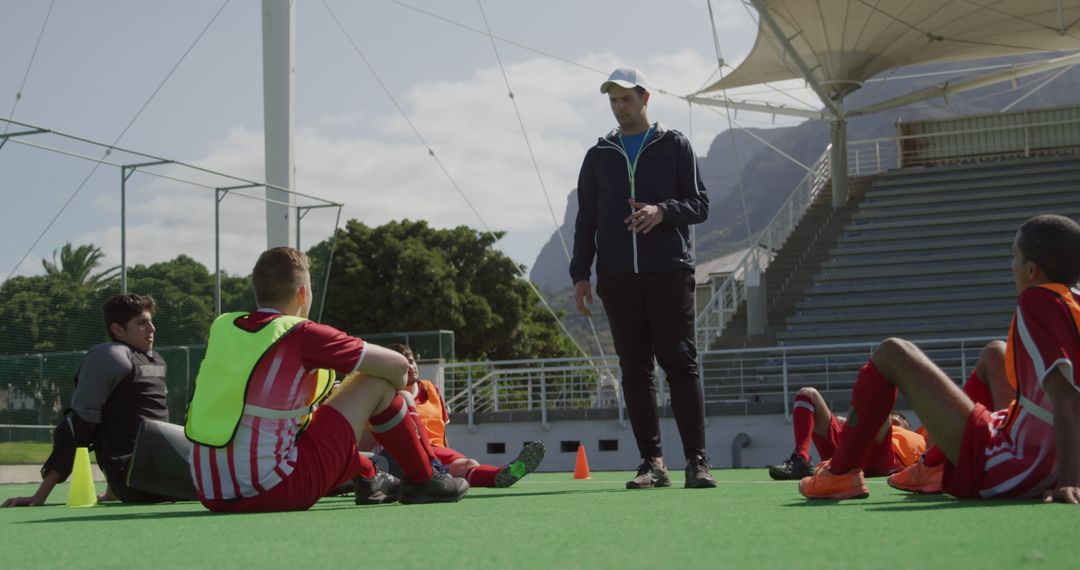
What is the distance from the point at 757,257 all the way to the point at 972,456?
18.9 metres

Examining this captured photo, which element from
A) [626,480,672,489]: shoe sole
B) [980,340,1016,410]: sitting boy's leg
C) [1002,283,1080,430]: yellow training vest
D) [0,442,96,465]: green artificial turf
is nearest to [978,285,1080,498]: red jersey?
[1002,283,1080,430]: yellow training vest

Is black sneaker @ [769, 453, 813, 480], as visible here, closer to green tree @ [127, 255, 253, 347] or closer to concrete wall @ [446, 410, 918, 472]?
green tree @ [127, 255, 253, 347]

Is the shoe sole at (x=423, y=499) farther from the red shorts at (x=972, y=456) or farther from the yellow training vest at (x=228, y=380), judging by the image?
the red shorts at (x=972, y=456)

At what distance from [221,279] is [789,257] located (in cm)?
1417

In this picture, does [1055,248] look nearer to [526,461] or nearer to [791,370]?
[526,461]

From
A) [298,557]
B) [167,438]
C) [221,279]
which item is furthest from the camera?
[221,279]

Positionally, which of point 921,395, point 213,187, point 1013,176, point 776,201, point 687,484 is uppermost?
point 776,201

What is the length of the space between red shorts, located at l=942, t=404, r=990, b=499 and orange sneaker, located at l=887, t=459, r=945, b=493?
0.44 metres

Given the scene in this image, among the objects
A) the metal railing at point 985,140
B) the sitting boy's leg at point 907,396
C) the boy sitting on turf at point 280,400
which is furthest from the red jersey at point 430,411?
the metal railing at point 985,140

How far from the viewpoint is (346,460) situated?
4141 millimetres

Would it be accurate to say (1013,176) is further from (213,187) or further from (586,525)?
(586,525)

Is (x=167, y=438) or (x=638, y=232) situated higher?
(x=638, y=232)

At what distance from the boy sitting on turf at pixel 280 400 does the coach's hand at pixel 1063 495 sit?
192 cm

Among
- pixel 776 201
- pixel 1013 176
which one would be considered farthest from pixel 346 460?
pixel 776 201
